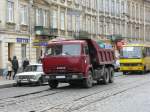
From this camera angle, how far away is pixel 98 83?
3164cm

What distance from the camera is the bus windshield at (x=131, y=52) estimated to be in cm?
4603

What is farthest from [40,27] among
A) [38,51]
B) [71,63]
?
[71,63]

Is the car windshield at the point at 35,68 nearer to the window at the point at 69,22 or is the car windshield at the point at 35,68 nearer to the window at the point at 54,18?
the window at the point at 54,18

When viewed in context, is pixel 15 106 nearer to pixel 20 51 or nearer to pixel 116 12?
pixel 20 51

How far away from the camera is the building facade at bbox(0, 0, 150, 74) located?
43925mm

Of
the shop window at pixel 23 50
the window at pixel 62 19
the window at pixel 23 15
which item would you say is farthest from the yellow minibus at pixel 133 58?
the window at pixel 62 19

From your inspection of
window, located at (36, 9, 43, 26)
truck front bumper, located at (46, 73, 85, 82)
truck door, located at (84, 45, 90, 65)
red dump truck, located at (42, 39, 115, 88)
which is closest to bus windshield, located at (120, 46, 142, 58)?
window, located at (36, 9, 43, 26)

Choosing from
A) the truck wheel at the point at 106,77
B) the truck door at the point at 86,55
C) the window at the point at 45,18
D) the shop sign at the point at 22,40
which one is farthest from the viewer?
the window at the point at 45,18

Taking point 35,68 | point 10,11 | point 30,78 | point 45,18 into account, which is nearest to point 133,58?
point 45,18

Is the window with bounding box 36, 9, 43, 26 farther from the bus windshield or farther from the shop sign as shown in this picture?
the bus windshield

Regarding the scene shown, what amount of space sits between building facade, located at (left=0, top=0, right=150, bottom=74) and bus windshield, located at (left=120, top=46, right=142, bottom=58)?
712cm

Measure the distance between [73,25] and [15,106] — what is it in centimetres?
4267

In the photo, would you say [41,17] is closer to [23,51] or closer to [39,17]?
[39,17]

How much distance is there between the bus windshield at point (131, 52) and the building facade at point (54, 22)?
7.12 m
